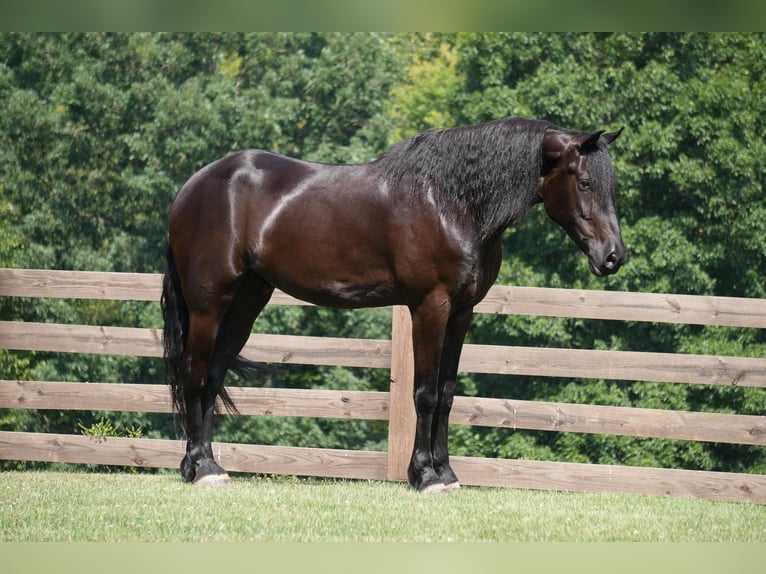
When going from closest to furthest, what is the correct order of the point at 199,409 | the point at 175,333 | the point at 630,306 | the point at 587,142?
the point at 587,142, the point at 199,409, the point at 175,333, the point at 630,306

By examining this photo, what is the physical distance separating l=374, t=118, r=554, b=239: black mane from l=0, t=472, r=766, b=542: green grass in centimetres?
161

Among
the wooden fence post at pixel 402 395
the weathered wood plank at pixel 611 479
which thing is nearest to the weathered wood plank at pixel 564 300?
the wooden fence post at pixel 402 395

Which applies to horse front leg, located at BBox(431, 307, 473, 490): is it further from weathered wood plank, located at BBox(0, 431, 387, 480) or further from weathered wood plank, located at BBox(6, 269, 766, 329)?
weathered wood plank, located at BBox(0, 431, 387, 480)

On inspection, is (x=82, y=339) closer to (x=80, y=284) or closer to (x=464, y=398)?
(x=80, y=284)

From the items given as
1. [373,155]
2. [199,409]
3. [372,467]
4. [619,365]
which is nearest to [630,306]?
[619,365]

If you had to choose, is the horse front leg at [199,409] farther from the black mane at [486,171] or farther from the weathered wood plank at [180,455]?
the black mane at [486,171]

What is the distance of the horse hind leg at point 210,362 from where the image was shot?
5.79 meters

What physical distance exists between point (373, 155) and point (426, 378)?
1185 cm

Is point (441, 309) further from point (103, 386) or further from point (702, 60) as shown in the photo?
point (702, 60)

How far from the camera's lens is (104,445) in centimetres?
694

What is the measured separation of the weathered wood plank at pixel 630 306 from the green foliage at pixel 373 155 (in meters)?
7.59

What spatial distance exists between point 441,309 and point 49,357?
10244 millimetres

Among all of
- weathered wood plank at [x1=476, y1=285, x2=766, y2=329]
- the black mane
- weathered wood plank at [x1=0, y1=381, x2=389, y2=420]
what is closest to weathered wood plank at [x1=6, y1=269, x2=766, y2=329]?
weathered wood plank at [x1=476, y1=285, x2=766, y2=329]

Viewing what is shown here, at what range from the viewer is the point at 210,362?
5957mm
